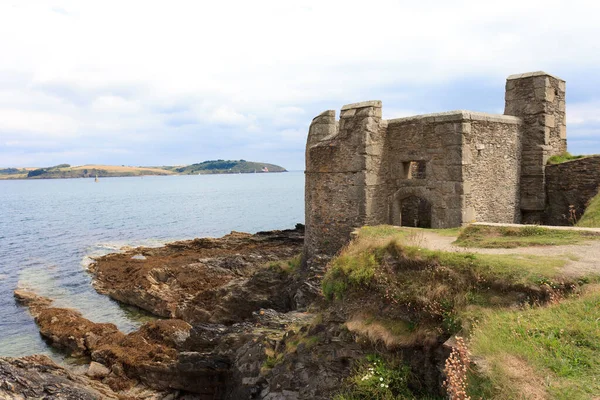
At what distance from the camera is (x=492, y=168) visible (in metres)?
18.2

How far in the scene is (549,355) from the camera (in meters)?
7.21

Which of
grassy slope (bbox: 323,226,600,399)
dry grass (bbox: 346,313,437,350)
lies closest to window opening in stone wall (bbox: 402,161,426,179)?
grassy slope (bbox: 323,226,600,399)

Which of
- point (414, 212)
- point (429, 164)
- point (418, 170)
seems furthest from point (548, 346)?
point (418, 170)

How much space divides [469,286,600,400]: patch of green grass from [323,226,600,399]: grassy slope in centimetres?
1

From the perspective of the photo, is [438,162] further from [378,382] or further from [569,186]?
[378,382]

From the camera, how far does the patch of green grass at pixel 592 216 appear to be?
15.1 m

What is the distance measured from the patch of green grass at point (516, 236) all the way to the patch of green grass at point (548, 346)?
362 centimetres

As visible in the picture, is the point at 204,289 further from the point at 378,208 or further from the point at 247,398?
the point at 247,398

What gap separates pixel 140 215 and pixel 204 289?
56.0 metres

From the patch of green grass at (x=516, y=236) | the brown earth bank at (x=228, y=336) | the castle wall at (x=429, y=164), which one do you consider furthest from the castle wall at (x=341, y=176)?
the patch of green grass at (x=516, y=236)

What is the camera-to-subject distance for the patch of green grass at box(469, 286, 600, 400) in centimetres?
666

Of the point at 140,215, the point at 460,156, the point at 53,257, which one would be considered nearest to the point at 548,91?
the point at 460,156

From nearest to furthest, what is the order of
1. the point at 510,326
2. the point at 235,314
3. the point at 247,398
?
the point at 510,326 < the point at 247,398 < the point at 235,314

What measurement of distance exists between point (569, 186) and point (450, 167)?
5.95 meters
